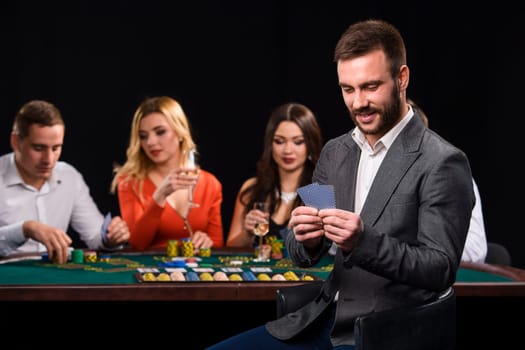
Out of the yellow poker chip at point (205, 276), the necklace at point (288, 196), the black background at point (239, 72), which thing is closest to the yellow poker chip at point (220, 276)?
the yellow poker chip at point (205, 276)

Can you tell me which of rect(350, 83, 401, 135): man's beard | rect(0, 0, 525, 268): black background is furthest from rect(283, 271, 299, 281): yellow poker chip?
rect(0, 0, 525, 268): black background

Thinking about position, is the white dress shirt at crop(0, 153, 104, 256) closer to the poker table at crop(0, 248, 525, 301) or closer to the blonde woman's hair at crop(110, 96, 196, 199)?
the blonde woman's hair at crop(110, 96, 196, 199)

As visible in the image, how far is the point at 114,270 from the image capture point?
3.91 meters

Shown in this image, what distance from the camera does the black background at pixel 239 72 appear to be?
6.31 meters

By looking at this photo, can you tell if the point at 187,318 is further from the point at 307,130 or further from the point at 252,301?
the point at 307,130

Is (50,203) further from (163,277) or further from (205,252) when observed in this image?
(163,277)

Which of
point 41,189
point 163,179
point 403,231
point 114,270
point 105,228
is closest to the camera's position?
point 403,231

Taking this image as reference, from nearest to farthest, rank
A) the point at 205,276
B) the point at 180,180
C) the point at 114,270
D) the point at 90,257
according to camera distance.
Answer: the point at 205,276, the point at 114,270, the point at 90,257, the point at 180,180

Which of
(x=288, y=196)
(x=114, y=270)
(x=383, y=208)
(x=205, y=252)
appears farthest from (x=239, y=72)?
(x=383, y=208)

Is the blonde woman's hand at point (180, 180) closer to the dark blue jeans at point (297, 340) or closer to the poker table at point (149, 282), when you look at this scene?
the poker table at point (149, 282)

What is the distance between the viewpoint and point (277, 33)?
6.64 metres

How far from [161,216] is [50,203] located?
702 mm

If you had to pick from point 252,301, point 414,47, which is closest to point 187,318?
point 252,301

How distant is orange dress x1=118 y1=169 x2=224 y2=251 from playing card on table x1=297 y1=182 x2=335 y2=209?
2586mm
